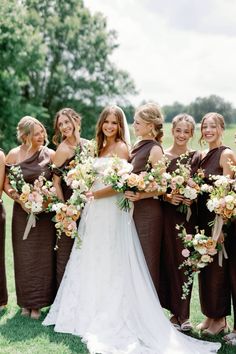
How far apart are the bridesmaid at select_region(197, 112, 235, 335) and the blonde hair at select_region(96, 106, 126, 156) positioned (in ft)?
3.27

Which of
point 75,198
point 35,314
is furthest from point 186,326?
point 75,198

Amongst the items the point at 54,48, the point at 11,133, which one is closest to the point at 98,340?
the point at 11,133

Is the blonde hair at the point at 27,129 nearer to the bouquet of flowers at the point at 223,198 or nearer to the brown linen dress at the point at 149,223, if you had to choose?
the brown linen dress at the point at 149,223

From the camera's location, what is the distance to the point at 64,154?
673 cm

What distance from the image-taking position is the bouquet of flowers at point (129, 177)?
19.2ft

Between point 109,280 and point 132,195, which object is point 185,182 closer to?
point 132,195

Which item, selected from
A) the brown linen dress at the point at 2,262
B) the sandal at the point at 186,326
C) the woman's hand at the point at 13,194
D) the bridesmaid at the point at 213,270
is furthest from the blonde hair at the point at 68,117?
the sandal at the point at 186,326

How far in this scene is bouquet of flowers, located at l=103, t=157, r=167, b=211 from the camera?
5.85m

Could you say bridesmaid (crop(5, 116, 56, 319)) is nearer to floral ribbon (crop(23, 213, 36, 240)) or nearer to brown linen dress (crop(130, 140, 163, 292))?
floral ribbon (crop(23, 213, 36, 240))

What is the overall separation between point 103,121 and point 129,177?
3.18ft

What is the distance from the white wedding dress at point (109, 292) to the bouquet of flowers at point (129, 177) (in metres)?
0.35

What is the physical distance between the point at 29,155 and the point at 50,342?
241 cm

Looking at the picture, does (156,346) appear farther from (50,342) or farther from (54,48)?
(54,48)

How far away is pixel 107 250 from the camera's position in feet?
21.0
